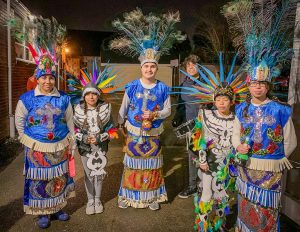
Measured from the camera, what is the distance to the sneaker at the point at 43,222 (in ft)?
12.1

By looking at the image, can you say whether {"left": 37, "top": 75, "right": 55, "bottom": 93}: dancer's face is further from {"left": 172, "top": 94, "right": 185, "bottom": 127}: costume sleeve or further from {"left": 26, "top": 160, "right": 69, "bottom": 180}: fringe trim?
{"left": 172, "top": 94, "right": 185, "bottom": 127}: costume sleeve

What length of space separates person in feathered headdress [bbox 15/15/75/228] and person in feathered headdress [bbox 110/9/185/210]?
854mm

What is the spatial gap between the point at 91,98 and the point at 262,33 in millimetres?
2132

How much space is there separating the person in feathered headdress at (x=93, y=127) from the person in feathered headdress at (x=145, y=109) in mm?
305

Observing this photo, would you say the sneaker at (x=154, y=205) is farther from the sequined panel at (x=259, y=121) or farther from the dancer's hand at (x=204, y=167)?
the sequined panel at (x=259, y=121)

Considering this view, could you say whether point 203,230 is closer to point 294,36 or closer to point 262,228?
point 262,228

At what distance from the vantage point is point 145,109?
4.07 meters

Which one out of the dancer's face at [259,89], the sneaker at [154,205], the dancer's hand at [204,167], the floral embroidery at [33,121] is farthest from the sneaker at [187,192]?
the floral embroidery at [33,121]

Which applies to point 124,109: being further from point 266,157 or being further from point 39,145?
point 266,157

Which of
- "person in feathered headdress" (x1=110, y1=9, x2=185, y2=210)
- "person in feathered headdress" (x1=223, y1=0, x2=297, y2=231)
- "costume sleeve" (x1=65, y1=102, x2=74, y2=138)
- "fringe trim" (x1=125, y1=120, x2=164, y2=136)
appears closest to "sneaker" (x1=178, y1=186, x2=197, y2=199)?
"person in feathered headdress" (x1=110, y1=9, x2=185, y2=210)

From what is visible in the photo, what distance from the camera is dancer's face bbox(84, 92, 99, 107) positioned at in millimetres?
3838

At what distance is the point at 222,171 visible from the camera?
345 cm

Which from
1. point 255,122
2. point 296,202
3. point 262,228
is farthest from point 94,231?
point 296,202

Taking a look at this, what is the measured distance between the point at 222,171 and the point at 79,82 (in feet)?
7.50
